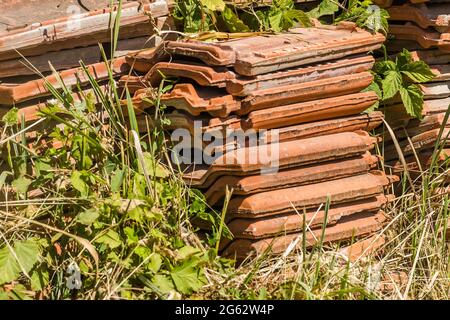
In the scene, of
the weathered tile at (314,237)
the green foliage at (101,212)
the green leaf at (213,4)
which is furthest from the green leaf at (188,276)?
the green leaf at (213,4)

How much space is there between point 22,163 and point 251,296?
1.20 meters

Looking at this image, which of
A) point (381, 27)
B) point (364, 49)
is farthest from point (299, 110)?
point (381, 27)

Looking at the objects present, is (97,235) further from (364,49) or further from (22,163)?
(364,49)

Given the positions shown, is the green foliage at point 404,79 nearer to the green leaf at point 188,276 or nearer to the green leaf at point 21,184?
the green leaf at point 188,276

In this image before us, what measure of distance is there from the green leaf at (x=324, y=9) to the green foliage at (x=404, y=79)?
37 cm

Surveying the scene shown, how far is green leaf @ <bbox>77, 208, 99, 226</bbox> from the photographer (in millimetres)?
3832

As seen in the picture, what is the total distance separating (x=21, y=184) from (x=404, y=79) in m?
2.01

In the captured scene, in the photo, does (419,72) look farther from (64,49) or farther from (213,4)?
(64,49)

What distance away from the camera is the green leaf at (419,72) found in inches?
191

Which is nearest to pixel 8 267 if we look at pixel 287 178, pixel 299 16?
pixel 287 178

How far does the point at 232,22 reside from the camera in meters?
4.83

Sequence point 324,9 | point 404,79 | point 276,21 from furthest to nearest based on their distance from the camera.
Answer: point 324,9
point 404,79
point 276,21

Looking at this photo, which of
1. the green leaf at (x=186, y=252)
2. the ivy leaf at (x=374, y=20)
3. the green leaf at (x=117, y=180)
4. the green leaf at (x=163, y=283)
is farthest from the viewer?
the ivy leaf at (x=374, y=20)

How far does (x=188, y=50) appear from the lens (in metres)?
4.36
